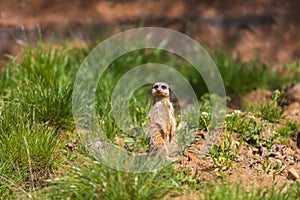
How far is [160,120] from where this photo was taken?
4.06 m

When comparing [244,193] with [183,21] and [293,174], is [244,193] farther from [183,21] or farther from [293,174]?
[183,21]

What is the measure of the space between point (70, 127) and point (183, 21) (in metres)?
2.80

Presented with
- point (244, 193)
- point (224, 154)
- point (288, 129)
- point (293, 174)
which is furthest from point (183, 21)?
point (244, 193)

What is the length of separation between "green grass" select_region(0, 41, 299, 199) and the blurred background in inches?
24.1

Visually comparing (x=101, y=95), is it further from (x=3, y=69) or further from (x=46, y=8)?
(x=46, y=8)

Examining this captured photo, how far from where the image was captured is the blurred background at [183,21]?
691 cm

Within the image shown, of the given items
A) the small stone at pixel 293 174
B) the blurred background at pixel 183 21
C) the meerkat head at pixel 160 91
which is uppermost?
the blurred background at pixel 183 21

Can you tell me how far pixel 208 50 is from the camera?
7047 millimetres

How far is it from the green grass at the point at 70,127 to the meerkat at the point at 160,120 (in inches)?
9.1

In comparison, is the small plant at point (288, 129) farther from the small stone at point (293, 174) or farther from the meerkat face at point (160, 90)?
the meerkat face at point (160, 90)

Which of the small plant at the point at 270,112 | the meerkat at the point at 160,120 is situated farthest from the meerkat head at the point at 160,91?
the small plant at the point at 270,112

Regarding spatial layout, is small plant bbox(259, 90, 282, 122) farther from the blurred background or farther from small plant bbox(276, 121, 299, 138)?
the blurred background

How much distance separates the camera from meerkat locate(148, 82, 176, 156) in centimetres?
406

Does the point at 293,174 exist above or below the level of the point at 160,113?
below
